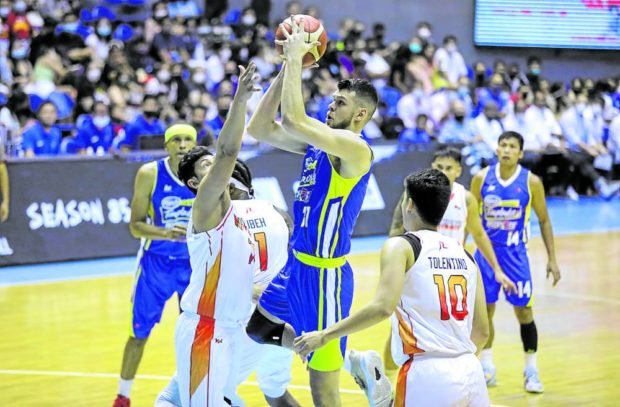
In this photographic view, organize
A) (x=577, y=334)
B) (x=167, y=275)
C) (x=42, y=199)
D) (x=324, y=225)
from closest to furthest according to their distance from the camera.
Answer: (x=324, y=225), (x=167, y=275), (x=577, y=334), (x=42, y=199)

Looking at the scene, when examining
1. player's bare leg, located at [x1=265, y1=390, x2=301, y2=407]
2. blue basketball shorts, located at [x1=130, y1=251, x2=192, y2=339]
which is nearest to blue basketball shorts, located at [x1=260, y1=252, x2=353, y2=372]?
player's bare leg, located at [x1=265, y1=390, x2=301, y2=407]

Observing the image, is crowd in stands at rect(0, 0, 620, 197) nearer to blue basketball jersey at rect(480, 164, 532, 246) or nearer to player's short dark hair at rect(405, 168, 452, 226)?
blue basketball jersey at rect(480, 164, 532, 246)

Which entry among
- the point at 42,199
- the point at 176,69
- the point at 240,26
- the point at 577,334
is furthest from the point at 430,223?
the point at 240,26

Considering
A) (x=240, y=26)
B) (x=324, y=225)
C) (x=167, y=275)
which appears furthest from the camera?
(x=240, y=26)

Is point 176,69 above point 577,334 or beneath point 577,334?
above

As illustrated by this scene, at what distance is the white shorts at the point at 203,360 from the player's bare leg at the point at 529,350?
133 inches

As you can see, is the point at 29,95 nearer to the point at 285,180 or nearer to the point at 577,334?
the point at 285,180

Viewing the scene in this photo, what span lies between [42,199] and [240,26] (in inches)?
337

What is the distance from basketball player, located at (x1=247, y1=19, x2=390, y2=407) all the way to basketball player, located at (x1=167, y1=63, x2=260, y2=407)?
24 cm

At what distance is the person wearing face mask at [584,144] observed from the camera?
21.7 metres

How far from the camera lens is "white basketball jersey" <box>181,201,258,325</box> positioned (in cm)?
566

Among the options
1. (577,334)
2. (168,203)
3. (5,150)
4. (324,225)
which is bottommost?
(577,334)

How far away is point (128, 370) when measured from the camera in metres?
7.52

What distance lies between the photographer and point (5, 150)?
555 inches
